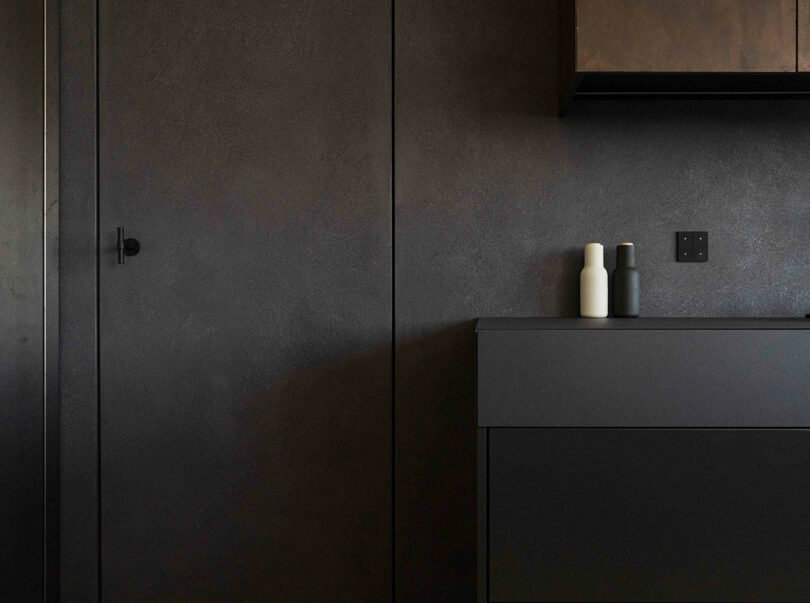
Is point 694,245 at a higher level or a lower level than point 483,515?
higher

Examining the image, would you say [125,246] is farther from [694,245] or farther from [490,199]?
[694,245]

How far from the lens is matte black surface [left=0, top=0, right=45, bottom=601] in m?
1.46

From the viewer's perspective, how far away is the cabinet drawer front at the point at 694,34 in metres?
1.38

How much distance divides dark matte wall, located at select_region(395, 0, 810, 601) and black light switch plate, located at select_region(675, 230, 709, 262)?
25mm

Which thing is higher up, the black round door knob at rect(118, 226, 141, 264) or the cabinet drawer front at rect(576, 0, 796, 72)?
the cabinet drawer front at rect(576, 0, 796, 72)

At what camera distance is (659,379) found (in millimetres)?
1249

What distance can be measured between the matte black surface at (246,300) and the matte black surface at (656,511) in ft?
1.72

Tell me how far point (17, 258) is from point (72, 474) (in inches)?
23.6

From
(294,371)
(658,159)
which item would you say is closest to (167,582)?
(294,371)

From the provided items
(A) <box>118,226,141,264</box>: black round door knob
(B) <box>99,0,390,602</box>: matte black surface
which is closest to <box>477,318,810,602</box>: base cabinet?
(B) <box>99,0,390,602</box>: matte black surface

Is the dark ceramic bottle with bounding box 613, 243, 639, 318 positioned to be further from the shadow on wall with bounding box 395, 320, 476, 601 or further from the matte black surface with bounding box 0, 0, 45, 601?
the matte black surface with bounding box 0, 0, 45, 601

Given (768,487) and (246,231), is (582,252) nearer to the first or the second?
(768,487)

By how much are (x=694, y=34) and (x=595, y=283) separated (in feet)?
1.94

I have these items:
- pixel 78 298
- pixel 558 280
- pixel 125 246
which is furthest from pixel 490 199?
pixel 78 298
